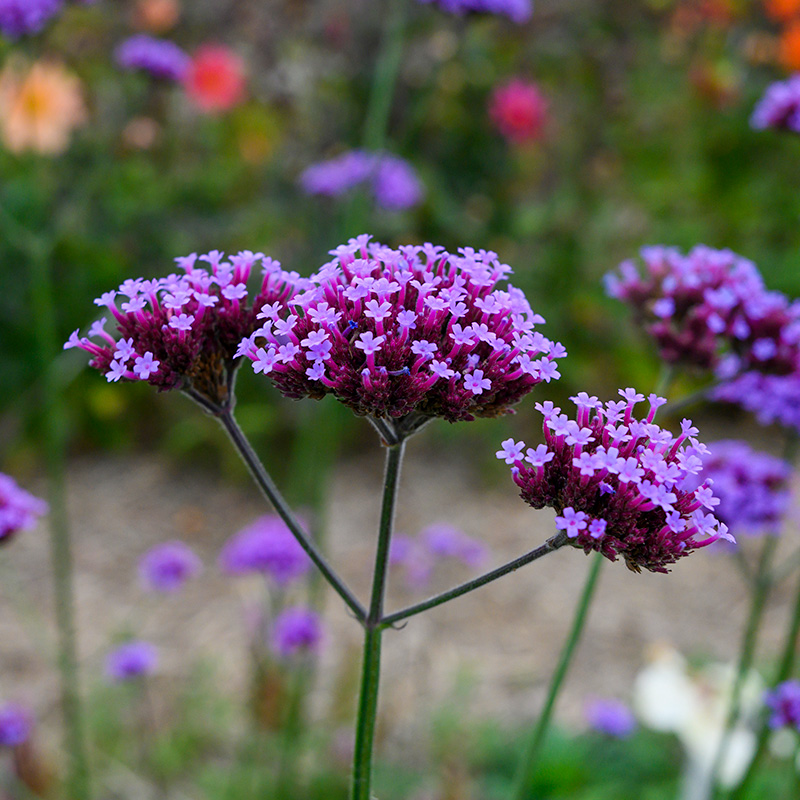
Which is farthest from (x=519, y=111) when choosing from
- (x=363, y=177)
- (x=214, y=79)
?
(x=363, y=177)

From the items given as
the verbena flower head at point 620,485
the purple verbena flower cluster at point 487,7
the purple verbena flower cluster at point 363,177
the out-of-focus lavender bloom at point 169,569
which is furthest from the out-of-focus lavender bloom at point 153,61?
the verbena flower head at point 620,485

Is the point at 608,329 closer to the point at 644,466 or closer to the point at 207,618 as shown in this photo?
the point at 207,618

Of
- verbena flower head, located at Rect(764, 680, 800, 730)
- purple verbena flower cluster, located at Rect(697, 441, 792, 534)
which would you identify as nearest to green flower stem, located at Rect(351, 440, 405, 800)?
verbena flower head, located at Rect(764, 680, 800, 730)

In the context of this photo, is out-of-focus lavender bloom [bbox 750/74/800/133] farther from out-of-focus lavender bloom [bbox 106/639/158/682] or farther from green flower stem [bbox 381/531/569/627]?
out-of-focus lavender bloom [bbox 106/639/158/682]

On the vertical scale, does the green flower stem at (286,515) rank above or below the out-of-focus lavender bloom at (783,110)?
below

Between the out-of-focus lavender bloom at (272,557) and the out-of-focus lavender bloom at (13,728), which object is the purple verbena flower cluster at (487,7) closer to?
the out-of-focus lavender bloom at (272,557)
